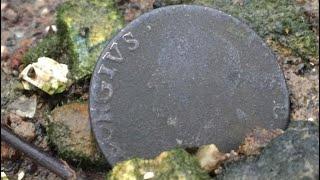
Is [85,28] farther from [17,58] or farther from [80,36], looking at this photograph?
[17,58]

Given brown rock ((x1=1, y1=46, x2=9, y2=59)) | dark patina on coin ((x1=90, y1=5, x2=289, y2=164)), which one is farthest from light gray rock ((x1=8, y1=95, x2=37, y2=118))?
dark patina on coin ((x1=90, y1=5, x2=289, y2=164))

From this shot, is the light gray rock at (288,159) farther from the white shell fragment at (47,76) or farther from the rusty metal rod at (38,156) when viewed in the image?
the white shell fragment at (47,76)

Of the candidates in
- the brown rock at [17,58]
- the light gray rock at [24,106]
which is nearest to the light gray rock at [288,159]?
the light gray rock at [24,106]

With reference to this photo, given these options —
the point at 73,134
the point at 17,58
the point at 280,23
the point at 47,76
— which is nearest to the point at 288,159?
the point at 280,23

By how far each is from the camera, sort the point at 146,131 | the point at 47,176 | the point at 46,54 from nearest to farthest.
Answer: the point at 146,131, the point at 47,176, the point at 46,54

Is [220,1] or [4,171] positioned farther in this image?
[220,1]

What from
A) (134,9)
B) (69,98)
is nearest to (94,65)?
(69,98)

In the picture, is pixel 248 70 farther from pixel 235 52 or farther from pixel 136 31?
pixel 136 31

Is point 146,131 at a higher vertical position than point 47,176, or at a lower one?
higher
